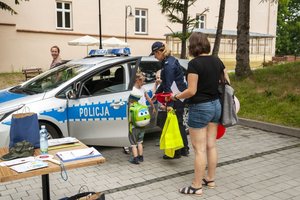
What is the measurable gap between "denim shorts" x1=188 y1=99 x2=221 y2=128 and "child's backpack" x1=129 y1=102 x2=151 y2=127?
104 cm

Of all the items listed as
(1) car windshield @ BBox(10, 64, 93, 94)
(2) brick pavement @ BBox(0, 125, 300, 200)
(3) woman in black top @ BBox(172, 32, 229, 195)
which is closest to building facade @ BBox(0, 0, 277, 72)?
(1) car windshield @ BBox(10, 64, 93, 94)

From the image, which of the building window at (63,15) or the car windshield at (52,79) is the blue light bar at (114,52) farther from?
the building window at (63,15)

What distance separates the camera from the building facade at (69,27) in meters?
21.0

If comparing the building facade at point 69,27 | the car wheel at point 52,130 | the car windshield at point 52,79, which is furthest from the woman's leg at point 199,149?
the building facade at point 69,27

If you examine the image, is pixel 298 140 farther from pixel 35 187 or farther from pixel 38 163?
pixel 38 163

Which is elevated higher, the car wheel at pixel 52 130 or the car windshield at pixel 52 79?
the car windshield at pixel 52 79

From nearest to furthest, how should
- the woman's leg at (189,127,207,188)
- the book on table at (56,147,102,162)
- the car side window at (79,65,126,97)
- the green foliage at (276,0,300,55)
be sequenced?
the book on table at (56,147,102,162), the woman's leg at (189,127,207,188), the car side window at (79,65,126,97), the green foliage at (276,0,300,55)

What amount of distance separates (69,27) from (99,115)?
61.6ft

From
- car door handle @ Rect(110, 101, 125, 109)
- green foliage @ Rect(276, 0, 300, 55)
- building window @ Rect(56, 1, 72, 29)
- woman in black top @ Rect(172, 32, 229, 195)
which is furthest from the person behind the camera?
green foliage @ Rect(276, 0, 300, 55)

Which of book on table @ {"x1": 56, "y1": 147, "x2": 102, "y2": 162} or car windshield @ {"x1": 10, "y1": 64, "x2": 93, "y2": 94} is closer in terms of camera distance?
book on table @ {"x1": 56, "y1": 147, "x2": 102, "y2": 162}

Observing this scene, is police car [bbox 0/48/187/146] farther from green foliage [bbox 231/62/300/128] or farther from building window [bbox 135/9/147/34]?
building window [bbox 135/9/147/34]

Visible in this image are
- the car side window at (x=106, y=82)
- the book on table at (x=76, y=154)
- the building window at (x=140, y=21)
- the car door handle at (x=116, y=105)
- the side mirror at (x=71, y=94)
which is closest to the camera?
the book on table at (x=76, y=154)

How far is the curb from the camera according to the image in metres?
7.02

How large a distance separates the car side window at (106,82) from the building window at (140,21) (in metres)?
20.1
